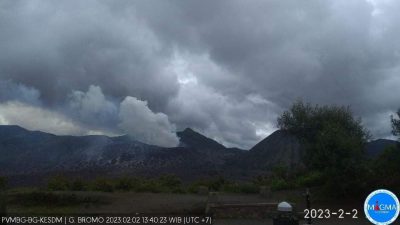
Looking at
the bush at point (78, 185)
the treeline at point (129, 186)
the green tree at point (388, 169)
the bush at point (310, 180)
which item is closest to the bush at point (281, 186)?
the bush at point (310, 180)

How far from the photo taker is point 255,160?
150 m

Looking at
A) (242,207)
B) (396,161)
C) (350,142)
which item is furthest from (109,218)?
(396,161)

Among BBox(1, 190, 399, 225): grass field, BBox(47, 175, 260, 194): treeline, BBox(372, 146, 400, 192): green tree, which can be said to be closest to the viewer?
BBox(1, 190, 399, 225): grass field

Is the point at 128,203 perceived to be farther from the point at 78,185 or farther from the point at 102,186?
the point at 78,185

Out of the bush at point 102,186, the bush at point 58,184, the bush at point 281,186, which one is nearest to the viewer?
the bush at point 281,186

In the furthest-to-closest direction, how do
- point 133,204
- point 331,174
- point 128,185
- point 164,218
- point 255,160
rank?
point 255,160 < point 128,185 < point 133,204 < point 331,174 < point 164,218

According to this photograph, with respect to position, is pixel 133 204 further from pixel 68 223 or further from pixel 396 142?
pixel 396 142

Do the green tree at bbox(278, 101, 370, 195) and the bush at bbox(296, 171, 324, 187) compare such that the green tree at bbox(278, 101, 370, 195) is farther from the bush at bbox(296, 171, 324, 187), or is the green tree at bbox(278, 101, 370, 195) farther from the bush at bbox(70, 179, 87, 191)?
the bush at bbox(70, 179, 87, 191)

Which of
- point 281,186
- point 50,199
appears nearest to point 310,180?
point 281,186

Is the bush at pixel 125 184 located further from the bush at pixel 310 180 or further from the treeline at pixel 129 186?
the bush at pixel 310 180

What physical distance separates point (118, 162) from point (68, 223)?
15533 centimetres
